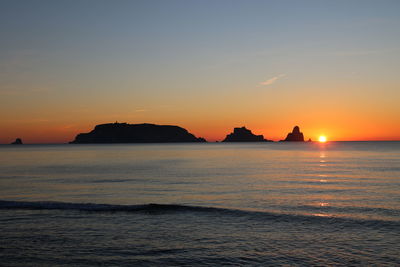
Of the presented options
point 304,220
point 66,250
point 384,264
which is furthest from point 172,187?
point 384,264

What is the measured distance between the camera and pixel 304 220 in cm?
2558

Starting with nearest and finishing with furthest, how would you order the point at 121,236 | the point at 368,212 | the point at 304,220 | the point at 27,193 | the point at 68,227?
the point at 121,236
the point at 68,227
the point at 304,220
the point at 368,212
the point at 27,193

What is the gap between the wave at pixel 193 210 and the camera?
2484cm

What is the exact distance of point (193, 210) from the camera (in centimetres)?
2966

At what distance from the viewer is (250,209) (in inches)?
1173

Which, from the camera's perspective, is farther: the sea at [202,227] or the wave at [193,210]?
the wave at [193,210]

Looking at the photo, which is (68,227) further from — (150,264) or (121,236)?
(150,264)

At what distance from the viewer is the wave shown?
24844 mm

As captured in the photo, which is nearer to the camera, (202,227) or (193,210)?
(202,227)

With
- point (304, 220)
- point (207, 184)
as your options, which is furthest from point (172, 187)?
point (304, 220)

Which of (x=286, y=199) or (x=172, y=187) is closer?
(x=286, y=199)

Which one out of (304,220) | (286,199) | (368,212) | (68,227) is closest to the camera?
(68,227)

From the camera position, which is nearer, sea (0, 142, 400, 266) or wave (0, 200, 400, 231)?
sea (0, 142, 400, 266)

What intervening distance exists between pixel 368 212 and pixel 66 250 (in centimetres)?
2242
